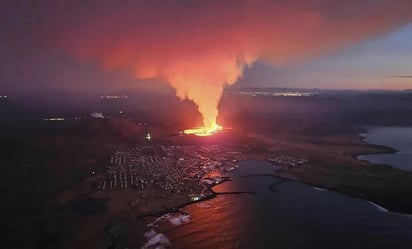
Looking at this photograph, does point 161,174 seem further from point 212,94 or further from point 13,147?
point 212,94

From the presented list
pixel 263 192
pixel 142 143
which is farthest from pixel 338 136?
pixel 263 192

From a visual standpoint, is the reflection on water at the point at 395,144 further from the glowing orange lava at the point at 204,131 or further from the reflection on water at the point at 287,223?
the glowing orange lava at the point at 204,131

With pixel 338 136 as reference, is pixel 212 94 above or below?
above

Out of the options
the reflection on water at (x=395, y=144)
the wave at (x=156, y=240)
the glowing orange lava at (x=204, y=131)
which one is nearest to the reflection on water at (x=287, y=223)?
the wave at (x=156, y=240)

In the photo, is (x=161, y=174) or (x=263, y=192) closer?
(x=263, y=192)

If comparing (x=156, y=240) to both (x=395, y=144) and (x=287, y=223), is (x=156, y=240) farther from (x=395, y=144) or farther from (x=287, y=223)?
(x=395, y=144)

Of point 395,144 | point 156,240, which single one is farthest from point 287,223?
point 395,144
